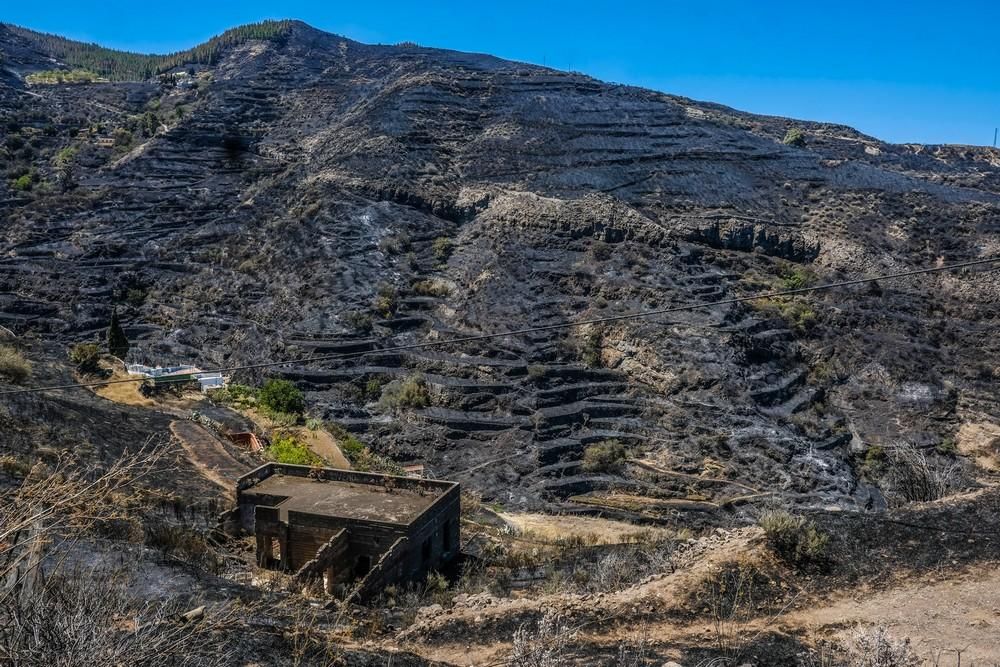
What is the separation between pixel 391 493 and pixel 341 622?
23.4ft

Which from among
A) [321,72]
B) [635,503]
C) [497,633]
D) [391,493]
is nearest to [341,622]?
[497,633]

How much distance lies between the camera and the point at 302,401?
93.2 ft

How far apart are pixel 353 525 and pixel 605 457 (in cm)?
1262

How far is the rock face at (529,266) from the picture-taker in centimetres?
2802

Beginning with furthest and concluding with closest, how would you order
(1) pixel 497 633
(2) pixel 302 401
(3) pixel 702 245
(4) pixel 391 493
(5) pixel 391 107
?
(5) pixel 391 107, (3) pixel 702 245, (2) pixel 302 401, (4) pixel 391 493, (1) pixel 497 633

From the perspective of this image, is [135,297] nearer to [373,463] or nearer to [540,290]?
[540,290]

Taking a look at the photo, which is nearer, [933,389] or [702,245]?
[933,389]

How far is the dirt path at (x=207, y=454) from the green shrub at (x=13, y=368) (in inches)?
150

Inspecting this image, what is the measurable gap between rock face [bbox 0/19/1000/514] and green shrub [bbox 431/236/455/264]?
0.65 feet

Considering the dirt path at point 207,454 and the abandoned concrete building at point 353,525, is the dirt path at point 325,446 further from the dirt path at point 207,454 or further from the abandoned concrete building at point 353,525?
the abandoned concrete building at point 353,525

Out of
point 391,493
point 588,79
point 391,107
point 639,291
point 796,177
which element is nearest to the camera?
point 391,493

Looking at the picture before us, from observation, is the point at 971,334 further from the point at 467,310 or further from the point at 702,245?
the point at 467,310

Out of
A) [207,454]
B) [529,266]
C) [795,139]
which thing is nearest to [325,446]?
[207,454]

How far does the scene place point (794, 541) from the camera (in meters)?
10.9
